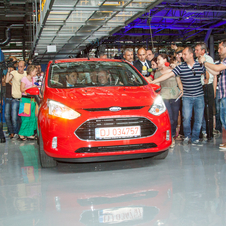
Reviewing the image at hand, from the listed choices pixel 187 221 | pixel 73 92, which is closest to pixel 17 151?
pixel 73 92

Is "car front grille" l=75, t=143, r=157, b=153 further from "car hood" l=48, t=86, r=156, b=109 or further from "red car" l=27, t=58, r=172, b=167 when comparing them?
"car hood" l=48, t=86, r=156, b=109

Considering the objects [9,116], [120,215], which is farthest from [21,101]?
[120,215]

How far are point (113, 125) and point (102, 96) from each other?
387mm

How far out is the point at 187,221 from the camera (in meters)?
2.16

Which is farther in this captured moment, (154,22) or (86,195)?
(154,22)

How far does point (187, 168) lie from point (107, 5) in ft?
25.8

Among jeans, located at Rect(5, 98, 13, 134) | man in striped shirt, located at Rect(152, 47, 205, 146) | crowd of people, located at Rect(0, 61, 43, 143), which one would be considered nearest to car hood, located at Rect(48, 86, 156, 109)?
man in striped shirt, located at Rect(152, 47, 205, 146)

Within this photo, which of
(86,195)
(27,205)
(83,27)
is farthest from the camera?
(83,27)

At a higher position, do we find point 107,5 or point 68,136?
point 107,5

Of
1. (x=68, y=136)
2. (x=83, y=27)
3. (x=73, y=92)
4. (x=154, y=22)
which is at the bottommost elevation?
(x=68, y=136)

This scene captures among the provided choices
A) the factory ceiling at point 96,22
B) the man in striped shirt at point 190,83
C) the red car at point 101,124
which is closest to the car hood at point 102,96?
the red car at point 101,124

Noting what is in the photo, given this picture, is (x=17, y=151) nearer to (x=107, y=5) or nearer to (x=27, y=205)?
(x=27, y=205)

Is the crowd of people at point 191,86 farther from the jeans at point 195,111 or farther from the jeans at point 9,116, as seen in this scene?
the jeans at point 9,116

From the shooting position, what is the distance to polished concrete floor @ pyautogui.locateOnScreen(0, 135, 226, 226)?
2268 millimetres
